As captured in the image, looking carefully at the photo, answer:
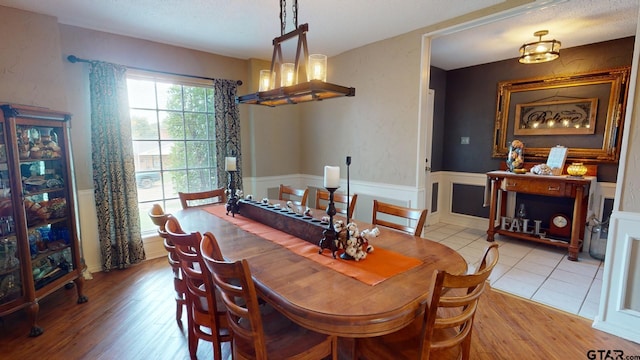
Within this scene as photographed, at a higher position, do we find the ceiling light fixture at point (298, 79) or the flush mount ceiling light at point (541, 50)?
the flush mount ceiling light at point (541, 50)

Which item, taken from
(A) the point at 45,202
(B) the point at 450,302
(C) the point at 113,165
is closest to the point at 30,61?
(C) the point at 113,165

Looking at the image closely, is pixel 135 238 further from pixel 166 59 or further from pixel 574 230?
pixel 574 230

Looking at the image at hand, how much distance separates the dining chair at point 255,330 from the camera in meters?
1.16

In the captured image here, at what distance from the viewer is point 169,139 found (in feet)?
11.7

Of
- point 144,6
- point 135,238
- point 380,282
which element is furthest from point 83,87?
point 380,282

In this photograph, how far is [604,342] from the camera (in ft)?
6.68

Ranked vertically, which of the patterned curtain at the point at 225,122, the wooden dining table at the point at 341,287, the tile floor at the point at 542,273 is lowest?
the tile floor at the point at 542,273

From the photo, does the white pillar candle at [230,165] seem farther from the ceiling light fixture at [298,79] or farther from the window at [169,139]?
the window at [169,139]

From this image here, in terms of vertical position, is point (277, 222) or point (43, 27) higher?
point (43, 27)

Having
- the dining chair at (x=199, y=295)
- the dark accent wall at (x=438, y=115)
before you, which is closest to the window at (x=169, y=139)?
the dining chair at (x=199, y=295)

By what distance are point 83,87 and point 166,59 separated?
88cm

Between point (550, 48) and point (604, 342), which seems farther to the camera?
point (550, 48)

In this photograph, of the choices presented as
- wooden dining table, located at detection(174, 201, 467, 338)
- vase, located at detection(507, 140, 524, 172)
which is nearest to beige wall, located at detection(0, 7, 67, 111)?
wooden dining table, located at detection(174, 201, 467, 338)

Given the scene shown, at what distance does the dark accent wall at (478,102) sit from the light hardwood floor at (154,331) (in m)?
2.35
